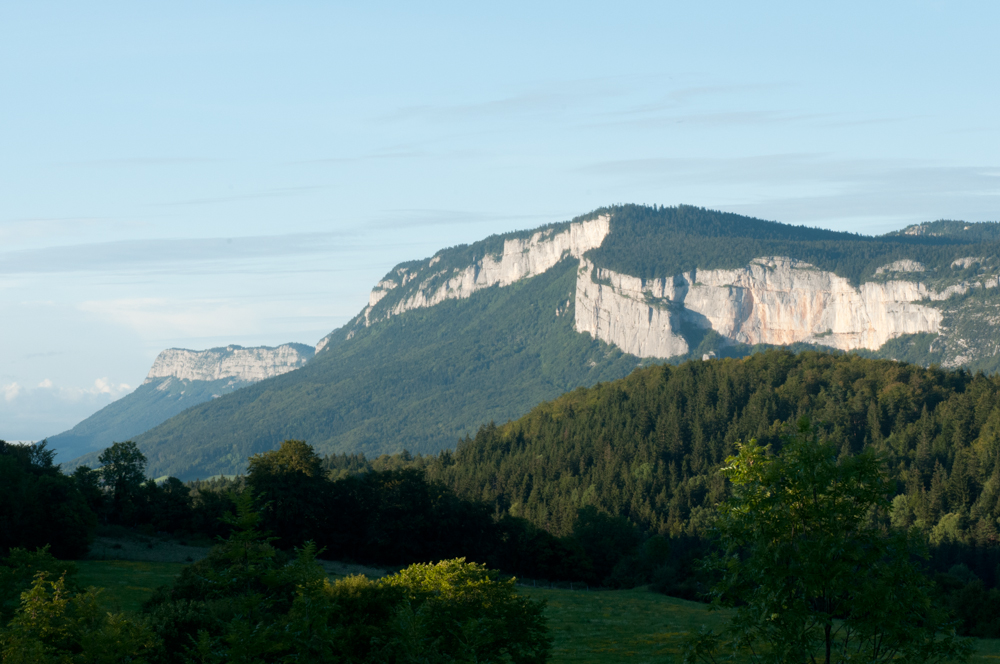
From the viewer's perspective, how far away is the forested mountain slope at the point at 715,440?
131125 mm

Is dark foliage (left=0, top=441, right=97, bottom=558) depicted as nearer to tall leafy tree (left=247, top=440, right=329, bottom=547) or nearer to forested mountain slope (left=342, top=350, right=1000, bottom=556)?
tall leafy tree (left=247, top=440, right=329, bottom=547)

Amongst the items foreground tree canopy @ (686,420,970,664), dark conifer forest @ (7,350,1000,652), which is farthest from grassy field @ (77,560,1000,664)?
foreground tree canopy @ (686,420,970,664)

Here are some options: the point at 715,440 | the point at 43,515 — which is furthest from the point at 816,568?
the point at 715,440

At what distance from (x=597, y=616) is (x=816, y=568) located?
42.1 m

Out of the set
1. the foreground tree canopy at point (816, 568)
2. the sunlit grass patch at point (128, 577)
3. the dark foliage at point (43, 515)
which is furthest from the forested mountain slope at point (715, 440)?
the foreground tree canopy at point (816, 568)

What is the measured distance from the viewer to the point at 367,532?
274 ft

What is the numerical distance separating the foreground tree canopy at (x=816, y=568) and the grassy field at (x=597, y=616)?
20993mm

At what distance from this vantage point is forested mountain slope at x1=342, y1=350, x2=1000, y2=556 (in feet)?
430

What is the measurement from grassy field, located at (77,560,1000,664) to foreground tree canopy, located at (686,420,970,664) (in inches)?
827

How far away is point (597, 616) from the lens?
57719 mm

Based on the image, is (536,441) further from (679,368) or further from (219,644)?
(219,644)

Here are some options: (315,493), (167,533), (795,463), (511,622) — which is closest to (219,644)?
(511,622)

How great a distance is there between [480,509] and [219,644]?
219 feet

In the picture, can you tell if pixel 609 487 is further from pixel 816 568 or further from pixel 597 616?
pixel 816 568
